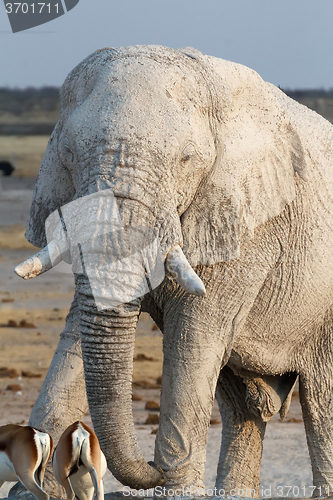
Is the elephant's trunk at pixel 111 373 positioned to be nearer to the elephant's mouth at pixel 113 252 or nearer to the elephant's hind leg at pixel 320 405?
the elephant's mouth at pixel 113 252

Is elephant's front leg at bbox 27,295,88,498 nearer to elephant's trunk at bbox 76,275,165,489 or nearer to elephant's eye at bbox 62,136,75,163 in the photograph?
elephant's trunk at bbox 76,275,165,489

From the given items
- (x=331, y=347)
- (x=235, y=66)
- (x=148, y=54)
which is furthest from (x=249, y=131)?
(x=331, y=347)

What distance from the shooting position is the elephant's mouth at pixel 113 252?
2.49 m

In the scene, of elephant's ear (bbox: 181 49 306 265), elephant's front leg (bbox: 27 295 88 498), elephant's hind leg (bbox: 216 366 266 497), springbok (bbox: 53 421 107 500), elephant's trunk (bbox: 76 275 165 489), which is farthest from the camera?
elephant's hind leg (bbox: 216 366 266 497)

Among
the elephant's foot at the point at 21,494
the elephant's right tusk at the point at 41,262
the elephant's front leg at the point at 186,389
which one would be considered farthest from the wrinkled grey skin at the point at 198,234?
the elephant's foot at the point at 21,494

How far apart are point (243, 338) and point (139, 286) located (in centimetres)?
99

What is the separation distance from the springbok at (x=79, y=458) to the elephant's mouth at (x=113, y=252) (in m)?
0.42

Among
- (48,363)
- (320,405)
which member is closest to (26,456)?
(320,405)

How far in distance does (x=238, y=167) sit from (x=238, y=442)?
1.76 m

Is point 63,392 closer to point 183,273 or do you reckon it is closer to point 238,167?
point 183,273

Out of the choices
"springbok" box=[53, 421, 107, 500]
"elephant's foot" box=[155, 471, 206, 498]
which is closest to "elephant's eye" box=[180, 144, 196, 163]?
"springbok" box=[53, 421, 107, 500]

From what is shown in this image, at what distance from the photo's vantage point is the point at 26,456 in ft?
8.04

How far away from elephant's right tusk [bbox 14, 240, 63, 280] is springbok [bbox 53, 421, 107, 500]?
51 cm

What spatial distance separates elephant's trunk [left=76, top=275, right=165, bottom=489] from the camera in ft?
8.33
